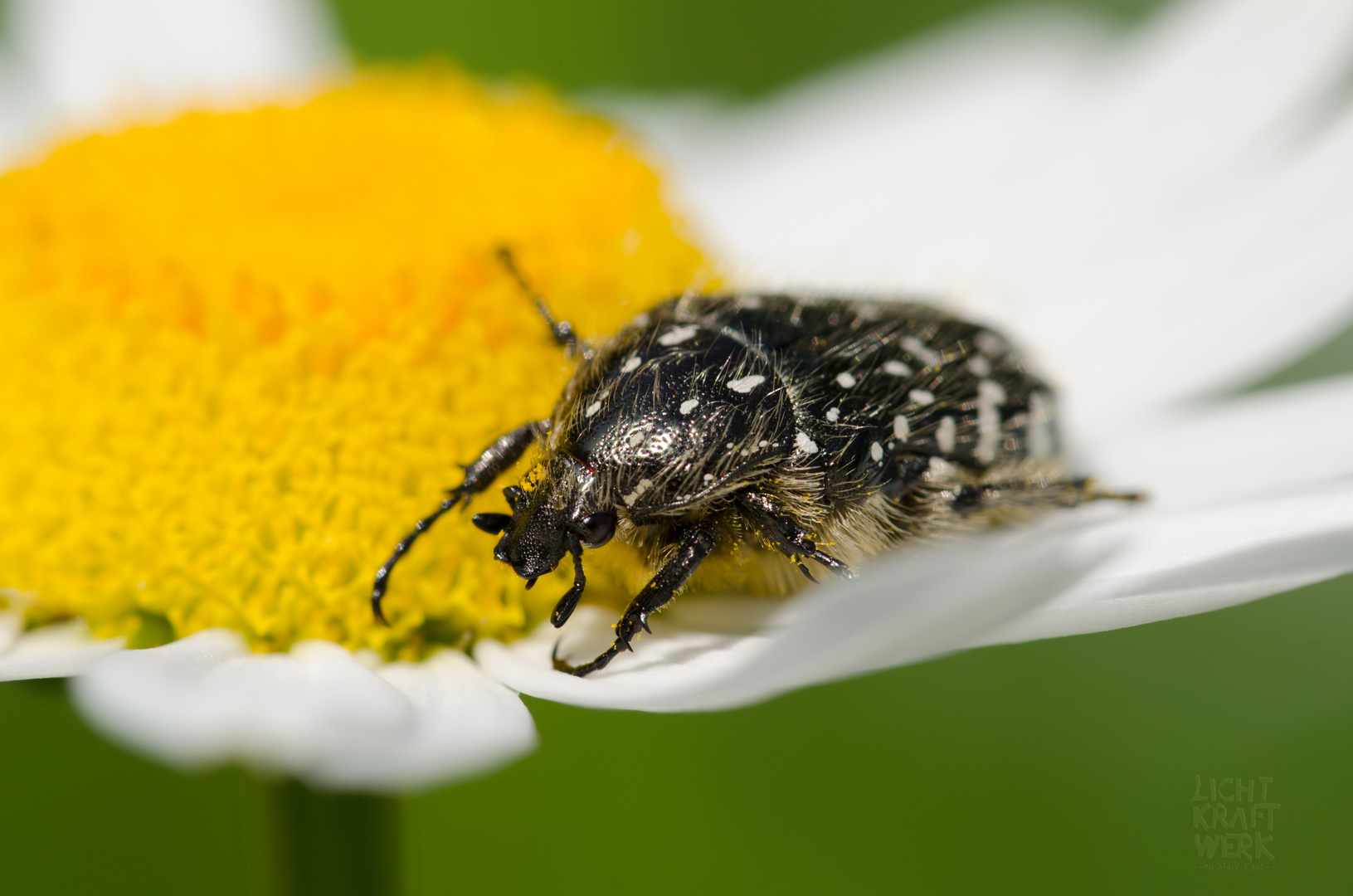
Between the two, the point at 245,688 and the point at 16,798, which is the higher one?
the point at 245,688

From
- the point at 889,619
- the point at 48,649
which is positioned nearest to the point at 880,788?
the point at 48,649

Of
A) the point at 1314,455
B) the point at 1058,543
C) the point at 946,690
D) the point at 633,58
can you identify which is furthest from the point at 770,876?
the point at 633,58

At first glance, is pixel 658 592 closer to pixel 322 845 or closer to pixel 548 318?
pixel 548 318

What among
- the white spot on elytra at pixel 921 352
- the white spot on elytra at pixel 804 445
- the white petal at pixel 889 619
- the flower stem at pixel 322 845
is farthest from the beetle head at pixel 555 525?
the white spot on elytra at pixel 921 352

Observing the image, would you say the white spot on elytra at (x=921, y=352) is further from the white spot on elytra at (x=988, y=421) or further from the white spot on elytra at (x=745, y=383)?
the white spot on elytra at (x=745, y=383)

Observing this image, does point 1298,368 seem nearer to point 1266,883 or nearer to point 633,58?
point 1266,883
